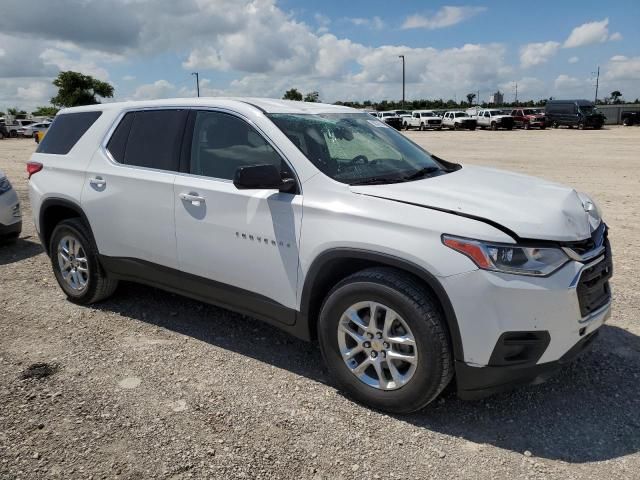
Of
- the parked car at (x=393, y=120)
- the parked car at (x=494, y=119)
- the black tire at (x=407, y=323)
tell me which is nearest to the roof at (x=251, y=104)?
the parked car at (x=393, y=120)

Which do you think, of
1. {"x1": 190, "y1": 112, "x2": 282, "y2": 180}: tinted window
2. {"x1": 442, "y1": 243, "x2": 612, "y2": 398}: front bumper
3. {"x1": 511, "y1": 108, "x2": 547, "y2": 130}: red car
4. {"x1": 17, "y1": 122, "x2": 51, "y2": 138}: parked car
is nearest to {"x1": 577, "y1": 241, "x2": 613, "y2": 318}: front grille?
{"x1": 442, "y1": 243, "x2": 612, "y2": 398}: front bumper

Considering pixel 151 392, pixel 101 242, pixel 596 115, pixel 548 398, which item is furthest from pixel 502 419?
pixel 596 115

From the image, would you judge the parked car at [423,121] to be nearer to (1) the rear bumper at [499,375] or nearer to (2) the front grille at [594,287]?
(2) the front grille at [594,287]

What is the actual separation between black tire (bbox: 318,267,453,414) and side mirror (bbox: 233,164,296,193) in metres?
0.73

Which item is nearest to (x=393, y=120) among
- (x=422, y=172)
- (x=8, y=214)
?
(x=8, y=214)

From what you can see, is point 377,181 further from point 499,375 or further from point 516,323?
point 499,375

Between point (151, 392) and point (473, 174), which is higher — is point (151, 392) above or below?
below

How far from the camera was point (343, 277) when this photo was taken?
3.37 meters

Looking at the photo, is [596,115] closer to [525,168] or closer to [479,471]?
[525,168]

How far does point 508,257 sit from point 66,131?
4012mm

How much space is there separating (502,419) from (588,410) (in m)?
0.52

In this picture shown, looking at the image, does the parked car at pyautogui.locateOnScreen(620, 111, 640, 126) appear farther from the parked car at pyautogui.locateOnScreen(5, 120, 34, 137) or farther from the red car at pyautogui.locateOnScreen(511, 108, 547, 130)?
the parked car at pyautogui.locateOnScreen(5, 120, 34, 137)

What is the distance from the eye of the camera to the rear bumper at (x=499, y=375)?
9.29ft

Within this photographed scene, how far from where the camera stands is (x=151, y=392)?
138 inches
